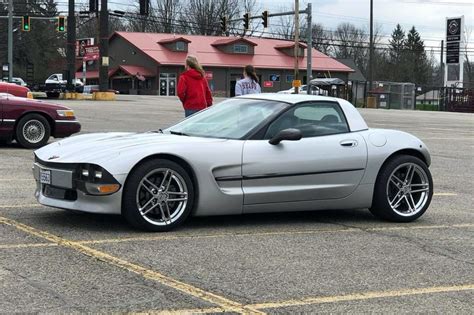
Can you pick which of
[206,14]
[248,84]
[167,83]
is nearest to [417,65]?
[206,14]

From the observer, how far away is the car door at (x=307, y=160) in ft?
20.0

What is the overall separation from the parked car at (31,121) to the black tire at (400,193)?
24.8 feet

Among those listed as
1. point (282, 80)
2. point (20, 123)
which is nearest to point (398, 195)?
point (20, 123)

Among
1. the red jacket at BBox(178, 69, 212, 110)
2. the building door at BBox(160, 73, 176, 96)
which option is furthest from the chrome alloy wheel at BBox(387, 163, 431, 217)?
the building door at BBox(160, 73, 176, 96)

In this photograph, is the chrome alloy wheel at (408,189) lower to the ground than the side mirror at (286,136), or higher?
lower

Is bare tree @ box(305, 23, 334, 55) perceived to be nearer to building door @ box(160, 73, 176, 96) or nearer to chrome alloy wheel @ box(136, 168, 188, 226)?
building door @ box(160, 73, 176, 96)

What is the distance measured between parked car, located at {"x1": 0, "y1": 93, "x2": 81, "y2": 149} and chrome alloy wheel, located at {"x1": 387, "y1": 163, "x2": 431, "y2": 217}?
763cm

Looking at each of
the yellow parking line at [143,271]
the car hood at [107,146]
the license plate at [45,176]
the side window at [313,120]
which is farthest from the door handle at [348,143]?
the license plate at [45,176]

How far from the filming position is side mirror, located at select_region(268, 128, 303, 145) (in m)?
6.09

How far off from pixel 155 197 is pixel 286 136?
1378 millimetres

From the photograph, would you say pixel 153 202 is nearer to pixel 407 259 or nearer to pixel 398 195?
pixel 407 259

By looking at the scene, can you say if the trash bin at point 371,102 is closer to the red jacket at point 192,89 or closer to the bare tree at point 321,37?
the red jacket at point 192,89

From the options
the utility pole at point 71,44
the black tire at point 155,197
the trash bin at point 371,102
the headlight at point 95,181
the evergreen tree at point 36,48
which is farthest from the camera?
the evergreen tree at point 36,48

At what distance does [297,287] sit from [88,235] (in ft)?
7.01
